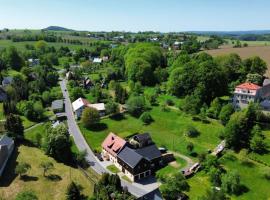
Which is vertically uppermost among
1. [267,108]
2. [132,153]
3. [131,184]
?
[267,108]

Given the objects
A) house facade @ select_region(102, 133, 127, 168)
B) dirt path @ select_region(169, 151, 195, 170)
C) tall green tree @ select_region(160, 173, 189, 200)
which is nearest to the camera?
tall green tree @ select_region(160, 173, 189, 200)

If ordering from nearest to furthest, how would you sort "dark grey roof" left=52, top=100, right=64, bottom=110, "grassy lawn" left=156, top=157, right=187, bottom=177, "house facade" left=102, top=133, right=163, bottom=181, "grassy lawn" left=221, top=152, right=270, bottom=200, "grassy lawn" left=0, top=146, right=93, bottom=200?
"grassy lawn" left=221, top=152, right=270, bottom=200
"grassy lawn" left=0, top=146, right=93, bottom=200
"house facade" left=102, top=133, right=163, bottom=181
"grassy lawn" left=156, top=157, right=187, bottom=177
"dark grey roof" left=52, top=100, right=64, bottom=110

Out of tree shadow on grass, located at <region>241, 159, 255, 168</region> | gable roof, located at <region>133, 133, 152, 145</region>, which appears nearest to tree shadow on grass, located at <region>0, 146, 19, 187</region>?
gable roof, located at <region>133, 133, 152, 145</region>

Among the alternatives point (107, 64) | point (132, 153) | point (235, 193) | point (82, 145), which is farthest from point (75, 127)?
point (107, 64)

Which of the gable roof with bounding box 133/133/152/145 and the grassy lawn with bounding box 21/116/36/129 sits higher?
the gable roof with bounding box 133/133/152/145

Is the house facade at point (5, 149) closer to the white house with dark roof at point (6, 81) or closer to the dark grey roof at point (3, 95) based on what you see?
the dark grey roof at point (3, 95)

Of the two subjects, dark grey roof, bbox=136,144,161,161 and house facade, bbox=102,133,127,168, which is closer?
dark grey roof, bbox=136,144,161,161

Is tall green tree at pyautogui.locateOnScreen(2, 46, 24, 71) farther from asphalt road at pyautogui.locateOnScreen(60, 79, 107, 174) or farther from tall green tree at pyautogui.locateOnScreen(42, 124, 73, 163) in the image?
tall green tree at pyautogui.locateOnScreen(42, 124, 73, 163)

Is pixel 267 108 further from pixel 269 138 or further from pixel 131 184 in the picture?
pixel 131 184
